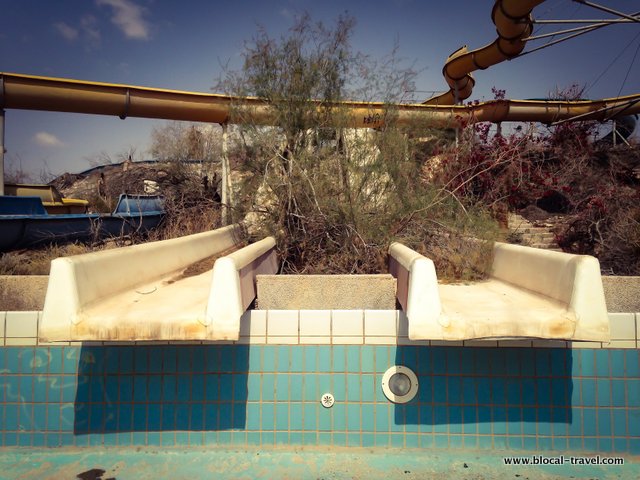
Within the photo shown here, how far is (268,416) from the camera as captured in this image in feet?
12.3

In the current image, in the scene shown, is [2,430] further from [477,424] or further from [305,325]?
[477,424]

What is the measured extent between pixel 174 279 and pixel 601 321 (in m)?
3.89

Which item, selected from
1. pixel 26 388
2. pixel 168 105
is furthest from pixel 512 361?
pixel 168 105

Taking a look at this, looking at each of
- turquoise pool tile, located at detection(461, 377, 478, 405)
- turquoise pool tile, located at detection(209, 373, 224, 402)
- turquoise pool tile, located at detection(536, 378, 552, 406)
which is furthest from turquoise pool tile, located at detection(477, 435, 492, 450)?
turquoise pool tile, located at detection(209, 373, 224, 402)

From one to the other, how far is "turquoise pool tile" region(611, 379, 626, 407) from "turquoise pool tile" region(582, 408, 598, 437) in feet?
0.64

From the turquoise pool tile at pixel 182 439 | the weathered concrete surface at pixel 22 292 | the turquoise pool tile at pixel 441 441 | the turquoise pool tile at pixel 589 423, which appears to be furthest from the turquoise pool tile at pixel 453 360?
the weathered concrete surface at pixel 22 292

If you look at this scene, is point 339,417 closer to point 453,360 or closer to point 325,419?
point 325,419

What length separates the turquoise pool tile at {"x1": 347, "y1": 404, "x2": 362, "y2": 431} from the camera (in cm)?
373

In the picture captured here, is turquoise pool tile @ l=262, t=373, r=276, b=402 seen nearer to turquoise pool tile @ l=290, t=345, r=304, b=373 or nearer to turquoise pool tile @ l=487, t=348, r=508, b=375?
turquoise pool tile @ l=290, t=345, r=304, b=373

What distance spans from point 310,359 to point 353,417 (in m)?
0.61

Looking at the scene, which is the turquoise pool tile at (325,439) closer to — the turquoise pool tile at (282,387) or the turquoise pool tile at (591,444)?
the turquoise pool tile at (282,387)

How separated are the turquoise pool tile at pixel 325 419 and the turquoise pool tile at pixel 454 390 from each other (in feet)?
3.39

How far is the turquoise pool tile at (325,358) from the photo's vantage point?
3.79 metres

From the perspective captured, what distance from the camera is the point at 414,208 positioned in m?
5.70
